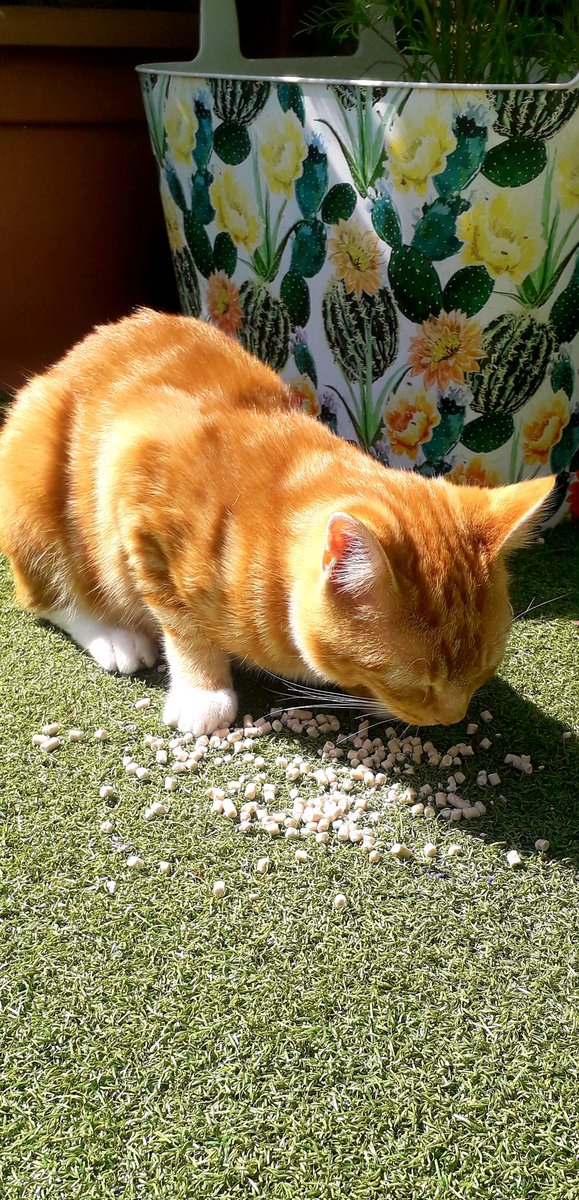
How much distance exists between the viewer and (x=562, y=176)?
1.96 meters

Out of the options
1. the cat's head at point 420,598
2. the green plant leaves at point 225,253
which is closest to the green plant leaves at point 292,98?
the green plant leaves at point 225,253

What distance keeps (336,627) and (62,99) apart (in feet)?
7.07

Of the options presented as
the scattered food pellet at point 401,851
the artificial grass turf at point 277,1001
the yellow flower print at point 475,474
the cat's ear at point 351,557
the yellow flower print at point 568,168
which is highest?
the yellow flower print at point 568,168

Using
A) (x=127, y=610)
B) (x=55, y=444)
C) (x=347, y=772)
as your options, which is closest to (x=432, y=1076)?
(x=347, y=772)

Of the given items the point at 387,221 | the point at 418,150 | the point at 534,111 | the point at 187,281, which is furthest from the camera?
the point at 187,281

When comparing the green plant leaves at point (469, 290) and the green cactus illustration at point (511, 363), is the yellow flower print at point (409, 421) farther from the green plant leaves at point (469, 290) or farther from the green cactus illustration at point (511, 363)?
the green plant leaves at point (469, 290)

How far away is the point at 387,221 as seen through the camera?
2.09m

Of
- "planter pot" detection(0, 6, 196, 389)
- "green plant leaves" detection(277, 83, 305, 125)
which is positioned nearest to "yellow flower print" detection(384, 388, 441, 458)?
"green plant leaves" detection(277, 83, 305, 125)

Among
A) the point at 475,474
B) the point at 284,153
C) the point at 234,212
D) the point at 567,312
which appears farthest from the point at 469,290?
the point at 234,212

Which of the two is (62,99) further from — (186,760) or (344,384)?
(186,760)

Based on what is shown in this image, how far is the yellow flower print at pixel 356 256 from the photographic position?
7.04 feet

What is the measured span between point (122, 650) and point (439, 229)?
115 centimetres

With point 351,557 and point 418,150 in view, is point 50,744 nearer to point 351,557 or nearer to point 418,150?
point 351,557

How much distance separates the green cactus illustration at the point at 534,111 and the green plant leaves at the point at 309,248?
0.50m
